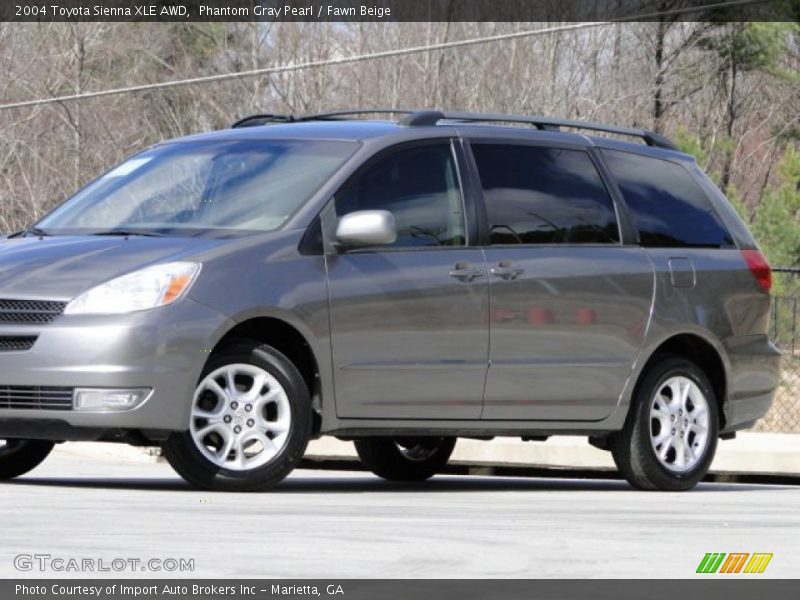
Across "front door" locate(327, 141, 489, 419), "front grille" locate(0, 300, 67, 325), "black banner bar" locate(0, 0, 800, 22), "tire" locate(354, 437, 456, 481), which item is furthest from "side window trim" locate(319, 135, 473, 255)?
"black banner bar" locate(0, 0, 800, 22)

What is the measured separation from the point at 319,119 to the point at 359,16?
28.9m

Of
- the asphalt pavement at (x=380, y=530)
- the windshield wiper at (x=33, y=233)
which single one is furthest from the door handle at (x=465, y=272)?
the windshield wiper at (x=33, y=233)

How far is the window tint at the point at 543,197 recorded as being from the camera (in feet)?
34.6

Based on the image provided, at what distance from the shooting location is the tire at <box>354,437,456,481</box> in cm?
1196

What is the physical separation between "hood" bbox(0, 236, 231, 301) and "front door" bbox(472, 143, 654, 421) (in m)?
1.73

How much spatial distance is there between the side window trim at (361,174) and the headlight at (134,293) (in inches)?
34.5

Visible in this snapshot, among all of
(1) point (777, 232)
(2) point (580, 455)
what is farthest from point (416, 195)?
(1) point (777, 232)

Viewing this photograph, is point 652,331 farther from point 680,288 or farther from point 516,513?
point 516,513

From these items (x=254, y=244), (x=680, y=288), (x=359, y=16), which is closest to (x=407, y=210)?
(x=254, y=244)

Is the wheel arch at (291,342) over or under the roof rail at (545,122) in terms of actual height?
under

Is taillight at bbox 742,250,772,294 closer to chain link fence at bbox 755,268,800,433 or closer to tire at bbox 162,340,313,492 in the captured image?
tire at bbox 162,340,313,492

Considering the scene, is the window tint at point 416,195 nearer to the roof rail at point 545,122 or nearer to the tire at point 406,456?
the roof rail at point 545,122

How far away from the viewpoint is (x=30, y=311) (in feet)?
30.0
